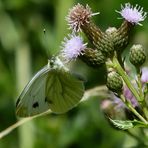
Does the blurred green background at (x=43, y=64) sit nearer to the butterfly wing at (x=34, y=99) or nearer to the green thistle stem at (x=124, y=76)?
the butterfly wing at (x=34, y=99)

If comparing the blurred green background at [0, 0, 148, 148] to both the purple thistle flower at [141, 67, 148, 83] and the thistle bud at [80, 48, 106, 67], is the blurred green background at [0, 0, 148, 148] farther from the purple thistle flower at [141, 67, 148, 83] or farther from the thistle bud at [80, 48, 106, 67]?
the thistle bud at [80, 48, 106, 67]

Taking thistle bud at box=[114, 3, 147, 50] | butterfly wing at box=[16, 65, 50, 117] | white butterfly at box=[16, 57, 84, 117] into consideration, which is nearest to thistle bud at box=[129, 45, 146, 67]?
thistle bud at box=[114, 3, 147, 50]

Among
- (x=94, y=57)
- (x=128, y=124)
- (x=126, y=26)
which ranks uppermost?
(x=126, y=26)

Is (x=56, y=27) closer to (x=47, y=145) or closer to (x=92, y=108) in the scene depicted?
(x=92, y=108)

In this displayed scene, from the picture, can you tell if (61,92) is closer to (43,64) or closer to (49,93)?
(49,93)

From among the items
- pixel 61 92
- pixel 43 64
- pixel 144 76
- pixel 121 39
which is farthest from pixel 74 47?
pixel 43 64

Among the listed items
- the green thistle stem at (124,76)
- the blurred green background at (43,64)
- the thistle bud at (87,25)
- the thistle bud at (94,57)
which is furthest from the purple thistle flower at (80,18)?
the blurred green background at (43,64)

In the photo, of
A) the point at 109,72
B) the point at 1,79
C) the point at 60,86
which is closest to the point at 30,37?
the point at 1,79
